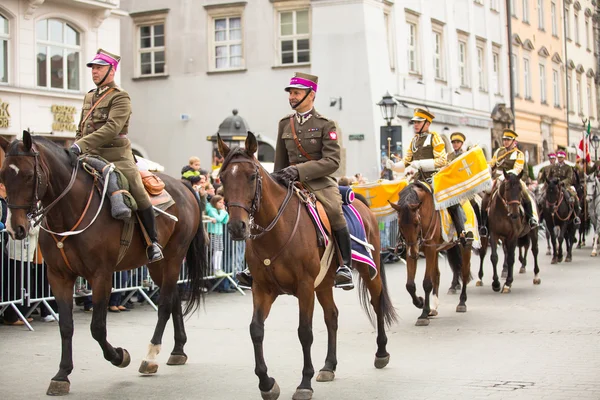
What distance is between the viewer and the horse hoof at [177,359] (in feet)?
32.9

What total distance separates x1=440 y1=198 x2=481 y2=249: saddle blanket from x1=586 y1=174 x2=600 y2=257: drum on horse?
33.8 ft

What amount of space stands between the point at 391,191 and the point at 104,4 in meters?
14.1

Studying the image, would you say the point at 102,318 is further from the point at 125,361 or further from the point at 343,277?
the point at 343,277

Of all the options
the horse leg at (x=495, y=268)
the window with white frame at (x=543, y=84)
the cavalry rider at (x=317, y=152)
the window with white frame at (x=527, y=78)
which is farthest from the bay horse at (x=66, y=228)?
the window with white frame at (x=543, y=84)

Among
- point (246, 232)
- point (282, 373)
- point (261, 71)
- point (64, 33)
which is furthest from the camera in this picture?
point (261, 71)

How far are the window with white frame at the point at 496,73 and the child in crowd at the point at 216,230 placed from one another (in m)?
29.2

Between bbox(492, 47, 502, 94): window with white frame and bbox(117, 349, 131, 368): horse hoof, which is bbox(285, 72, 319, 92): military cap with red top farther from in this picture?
bbox(492, 47, 502, 94): window with white frame

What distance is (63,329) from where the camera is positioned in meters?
8.75

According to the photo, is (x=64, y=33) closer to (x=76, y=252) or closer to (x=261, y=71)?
(x=261, y=71)

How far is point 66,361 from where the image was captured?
28.3 ft

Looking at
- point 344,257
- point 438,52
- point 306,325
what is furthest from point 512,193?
point 438,52

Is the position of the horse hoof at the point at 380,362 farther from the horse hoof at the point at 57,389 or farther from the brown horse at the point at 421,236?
the brown horse at the point at 421,236

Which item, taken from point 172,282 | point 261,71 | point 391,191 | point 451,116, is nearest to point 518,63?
point 451,116

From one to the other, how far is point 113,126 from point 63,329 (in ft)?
6.60
